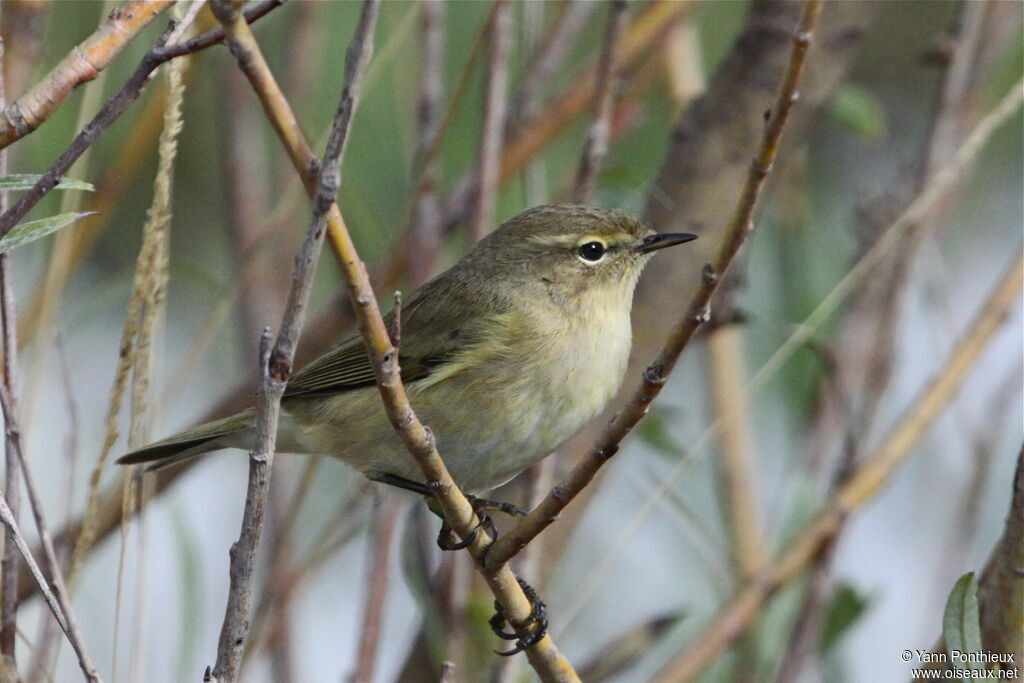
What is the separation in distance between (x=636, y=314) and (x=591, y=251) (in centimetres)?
56

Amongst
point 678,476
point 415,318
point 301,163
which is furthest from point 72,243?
point 301,163

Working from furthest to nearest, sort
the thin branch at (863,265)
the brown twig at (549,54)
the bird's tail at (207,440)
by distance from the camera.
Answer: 1. the brown twig at (549,54)
2. the bird's tail at (207,440)
3. the thin branch at (863,265)

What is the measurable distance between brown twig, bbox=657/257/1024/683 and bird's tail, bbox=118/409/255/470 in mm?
1265

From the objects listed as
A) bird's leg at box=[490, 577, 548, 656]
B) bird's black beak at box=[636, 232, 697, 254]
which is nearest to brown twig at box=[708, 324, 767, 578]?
bird's black beak at box=[636, 232, 697, 254]

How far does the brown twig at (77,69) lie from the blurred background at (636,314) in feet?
2.47

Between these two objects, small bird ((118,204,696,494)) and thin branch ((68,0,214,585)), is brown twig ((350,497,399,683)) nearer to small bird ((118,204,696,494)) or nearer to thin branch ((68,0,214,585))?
small bird ((118,204,696,494))

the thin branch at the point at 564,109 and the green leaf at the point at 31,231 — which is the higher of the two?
the thin branch at the point at 564,109

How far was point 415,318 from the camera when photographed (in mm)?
3045

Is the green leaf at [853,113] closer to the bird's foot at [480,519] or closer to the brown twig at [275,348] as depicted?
the bird's foot at [480,519]

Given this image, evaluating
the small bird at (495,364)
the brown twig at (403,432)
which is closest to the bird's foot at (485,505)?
the small bird at (495,364)

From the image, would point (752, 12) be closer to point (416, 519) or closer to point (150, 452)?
point (416, 519)

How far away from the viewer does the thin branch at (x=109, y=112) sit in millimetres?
1513

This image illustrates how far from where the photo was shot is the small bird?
8.93 ft

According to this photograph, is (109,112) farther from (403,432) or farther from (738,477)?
(738,477)
